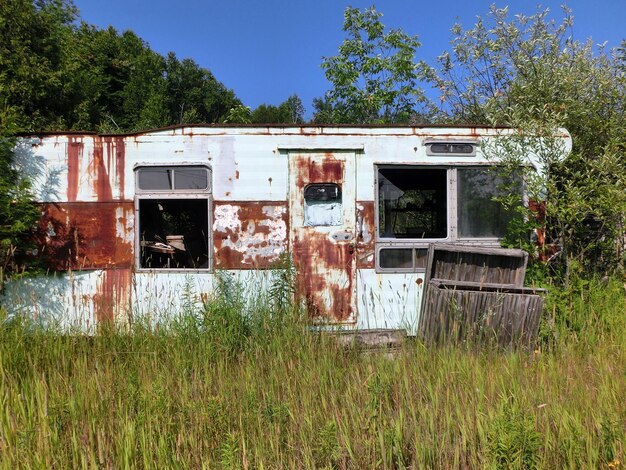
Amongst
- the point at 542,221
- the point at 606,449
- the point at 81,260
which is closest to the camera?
the point at 606,449

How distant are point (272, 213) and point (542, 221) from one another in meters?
3.44

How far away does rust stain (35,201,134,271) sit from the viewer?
16.8ft

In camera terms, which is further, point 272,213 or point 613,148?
point 613,148

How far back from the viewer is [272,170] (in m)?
5.32

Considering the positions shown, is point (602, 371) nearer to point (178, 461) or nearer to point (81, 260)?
point (178, 461)

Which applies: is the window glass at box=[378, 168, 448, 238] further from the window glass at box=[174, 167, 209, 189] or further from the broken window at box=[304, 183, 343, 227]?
the window glass at box=[174, 167, 209, 189]

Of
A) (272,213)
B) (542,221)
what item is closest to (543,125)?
(542,221)

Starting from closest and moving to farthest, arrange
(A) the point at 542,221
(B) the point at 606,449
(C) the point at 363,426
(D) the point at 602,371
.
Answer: (B) the point at 606,449 → (C) the point at 363,426 → (D) the point at 602,371 → (A) the point at 542,221

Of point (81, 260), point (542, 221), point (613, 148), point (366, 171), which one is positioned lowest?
point (81, 260)

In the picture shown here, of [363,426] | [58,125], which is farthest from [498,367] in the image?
[58,125]

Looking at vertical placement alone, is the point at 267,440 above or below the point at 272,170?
below

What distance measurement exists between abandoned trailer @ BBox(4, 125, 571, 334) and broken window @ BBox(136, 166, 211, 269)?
0.02 meters

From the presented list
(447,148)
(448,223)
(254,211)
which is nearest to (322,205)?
(254,211)

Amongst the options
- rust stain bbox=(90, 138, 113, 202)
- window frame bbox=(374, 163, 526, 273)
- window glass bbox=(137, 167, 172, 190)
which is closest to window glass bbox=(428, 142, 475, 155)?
window frame bbox=(374, 163, 526, 273)
